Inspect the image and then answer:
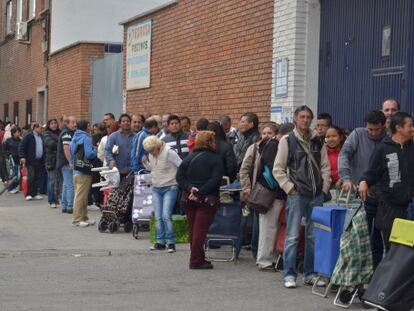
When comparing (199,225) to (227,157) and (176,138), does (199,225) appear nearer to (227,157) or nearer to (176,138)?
(227,157)

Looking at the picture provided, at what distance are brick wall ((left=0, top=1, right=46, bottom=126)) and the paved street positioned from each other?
18.8 metres

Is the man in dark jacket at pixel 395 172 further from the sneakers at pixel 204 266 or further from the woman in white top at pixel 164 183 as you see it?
the woman in white top at pixel 164 183

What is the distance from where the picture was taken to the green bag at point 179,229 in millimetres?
13148

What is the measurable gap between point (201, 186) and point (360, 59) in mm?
3408

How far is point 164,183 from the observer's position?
1252cm

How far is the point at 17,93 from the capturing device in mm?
36438

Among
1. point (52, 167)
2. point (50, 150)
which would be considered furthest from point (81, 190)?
point (50, 150)

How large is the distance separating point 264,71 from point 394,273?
795 centimetres

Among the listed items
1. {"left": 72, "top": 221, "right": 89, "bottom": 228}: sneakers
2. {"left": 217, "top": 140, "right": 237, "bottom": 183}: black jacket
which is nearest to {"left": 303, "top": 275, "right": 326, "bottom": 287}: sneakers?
{"left": 217, "top": 140, "right": 237, "bottom": 183}: black jacket

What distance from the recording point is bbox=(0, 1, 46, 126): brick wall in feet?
107

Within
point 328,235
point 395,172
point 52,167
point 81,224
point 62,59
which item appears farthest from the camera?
point 62,59

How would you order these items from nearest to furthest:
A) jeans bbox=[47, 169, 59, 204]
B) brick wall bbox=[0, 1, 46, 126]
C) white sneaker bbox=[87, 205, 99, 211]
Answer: white sneaker bbox=[87, 205, 99, 211] < jeans bbox=[47, 169, 59, 204] < brick wall bbox=[0, 1, 46, 126]

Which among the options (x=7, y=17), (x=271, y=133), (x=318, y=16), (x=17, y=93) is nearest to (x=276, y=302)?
(x=271, y=133)

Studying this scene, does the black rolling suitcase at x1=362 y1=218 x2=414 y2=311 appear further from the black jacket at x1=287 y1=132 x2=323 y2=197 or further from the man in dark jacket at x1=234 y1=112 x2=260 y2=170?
the man in dark jacket at x1=234 y1=112 x2=260 y2=170
